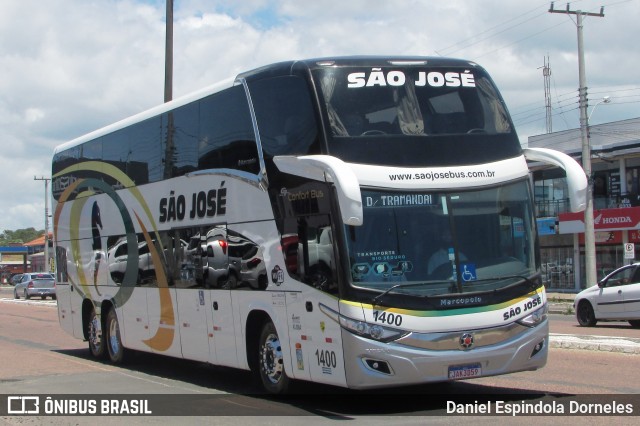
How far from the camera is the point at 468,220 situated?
382 inches

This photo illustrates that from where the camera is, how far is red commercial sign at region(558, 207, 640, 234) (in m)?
40.4

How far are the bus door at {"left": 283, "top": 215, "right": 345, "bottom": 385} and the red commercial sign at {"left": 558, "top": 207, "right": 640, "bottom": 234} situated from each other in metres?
33.3

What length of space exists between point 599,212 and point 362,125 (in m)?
35.3

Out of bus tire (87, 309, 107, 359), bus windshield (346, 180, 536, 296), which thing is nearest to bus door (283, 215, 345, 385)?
bus windshield (346, 180, 536, 296)

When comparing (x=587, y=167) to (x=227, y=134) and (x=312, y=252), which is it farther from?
(x=312, y=252)

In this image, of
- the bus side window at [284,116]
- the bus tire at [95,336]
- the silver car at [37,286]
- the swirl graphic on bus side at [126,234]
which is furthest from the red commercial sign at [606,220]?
the bus side window at [284,116]

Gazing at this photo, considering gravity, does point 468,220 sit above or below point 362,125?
below

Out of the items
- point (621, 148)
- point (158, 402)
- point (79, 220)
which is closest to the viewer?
point (158, 402)

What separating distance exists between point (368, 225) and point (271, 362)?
2.84 meters

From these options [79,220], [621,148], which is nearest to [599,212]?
[621,148]

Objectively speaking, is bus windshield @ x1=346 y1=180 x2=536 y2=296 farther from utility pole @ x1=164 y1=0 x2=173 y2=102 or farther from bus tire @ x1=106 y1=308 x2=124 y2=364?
utility pole @ x1=164 y1=0 x2=173 y2=102

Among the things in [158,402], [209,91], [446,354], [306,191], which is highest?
[209,91]

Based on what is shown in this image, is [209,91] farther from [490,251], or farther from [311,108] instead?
[490,251]

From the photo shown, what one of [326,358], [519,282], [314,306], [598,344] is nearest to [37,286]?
[598,344]
